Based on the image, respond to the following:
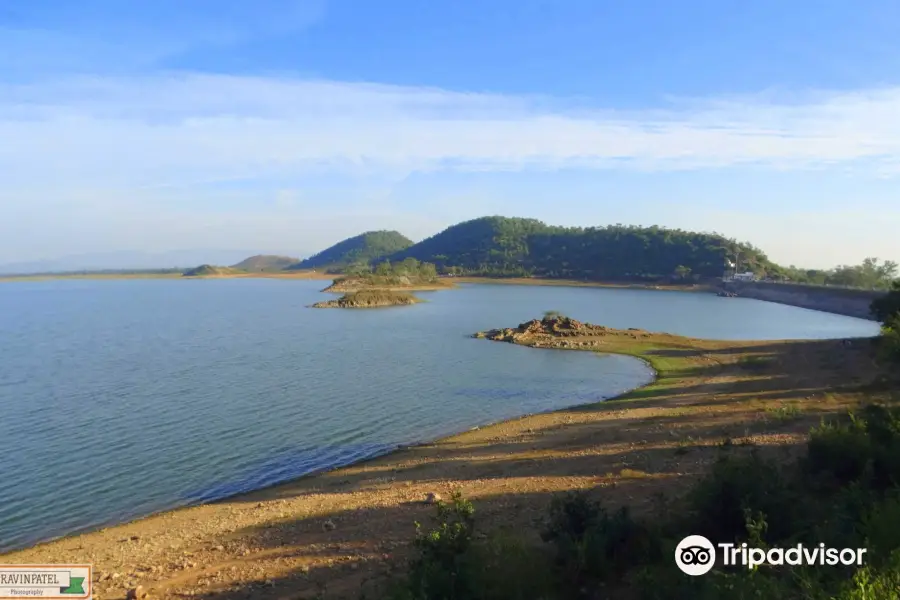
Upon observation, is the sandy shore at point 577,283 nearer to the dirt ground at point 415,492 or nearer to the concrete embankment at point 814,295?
the concrete embankment at point 814,295

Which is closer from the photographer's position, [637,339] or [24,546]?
[24,546]

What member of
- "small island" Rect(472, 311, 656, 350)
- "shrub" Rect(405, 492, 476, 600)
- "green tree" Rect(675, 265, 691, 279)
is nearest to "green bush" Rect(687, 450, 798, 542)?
"shrub" Rect(405, 492, 476, 600)

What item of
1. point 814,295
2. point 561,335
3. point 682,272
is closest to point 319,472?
point 561,335

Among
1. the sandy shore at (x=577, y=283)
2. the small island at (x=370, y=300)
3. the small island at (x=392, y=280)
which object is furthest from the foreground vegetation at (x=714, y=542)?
the sandy shore at (x=577, y=283)

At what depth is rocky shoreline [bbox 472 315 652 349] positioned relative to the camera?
52.4 metres

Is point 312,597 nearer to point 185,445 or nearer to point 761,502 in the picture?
point 761,502

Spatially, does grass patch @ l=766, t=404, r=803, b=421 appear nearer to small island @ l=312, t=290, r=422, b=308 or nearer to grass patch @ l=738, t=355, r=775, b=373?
grass patch @ l=738, t=355, r=775, b=373

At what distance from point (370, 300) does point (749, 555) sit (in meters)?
94.0

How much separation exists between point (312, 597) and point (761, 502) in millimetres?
7167

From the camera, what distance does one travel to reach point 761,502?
355 inches

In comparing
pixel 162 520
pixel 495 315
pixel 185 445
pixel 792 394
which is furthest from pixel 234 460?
pixel 495 315

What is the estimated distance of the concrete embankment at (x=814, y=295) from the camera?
8945cm

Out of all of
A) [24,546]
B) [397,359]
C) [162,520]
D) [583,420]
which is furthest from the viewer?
[397,359]

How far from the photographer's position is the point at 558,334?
184ft
